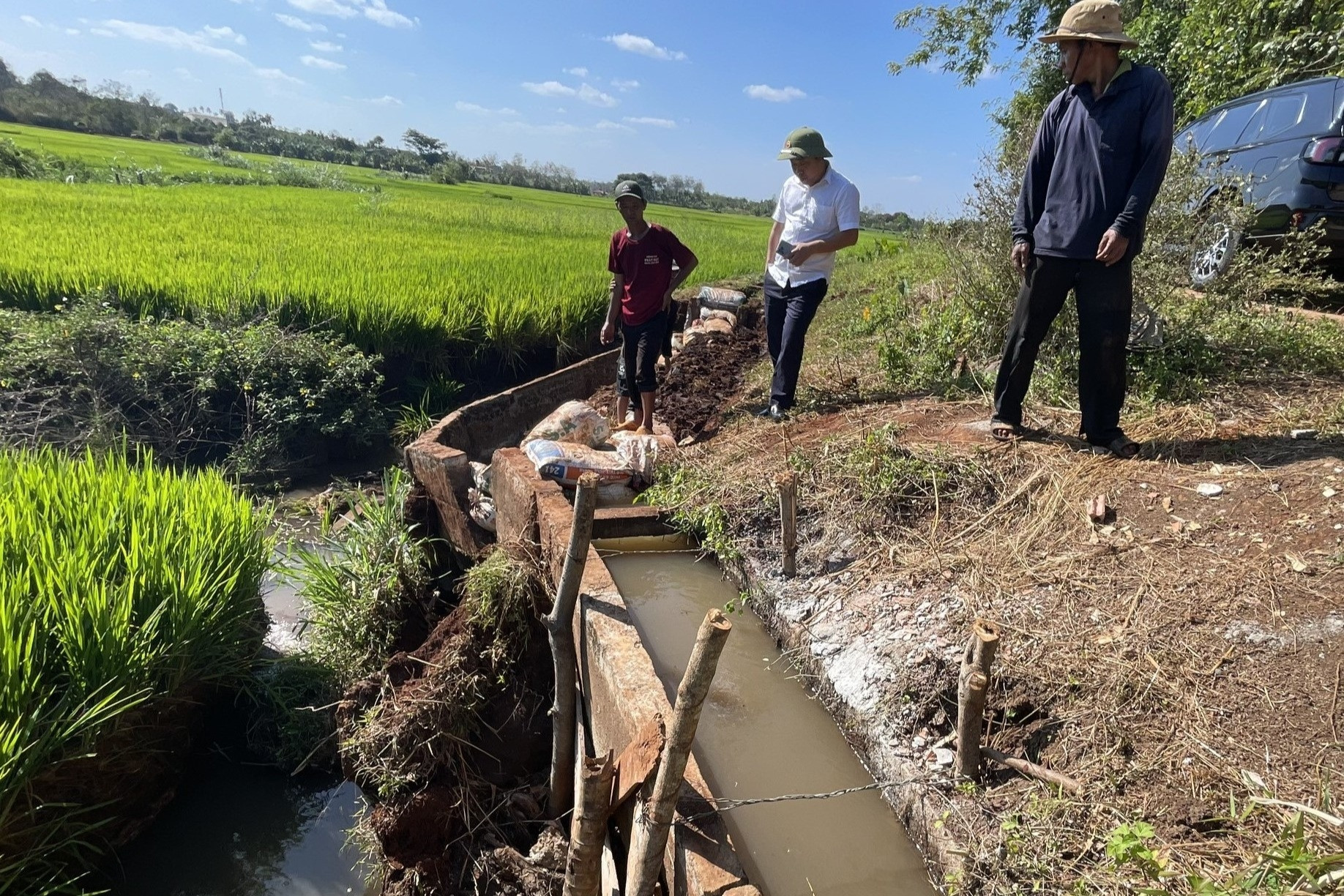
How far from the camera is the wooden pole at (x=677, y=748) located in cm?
145

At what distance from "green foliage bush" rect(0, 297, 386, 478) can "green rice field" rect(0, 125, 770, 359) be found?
1.65ft

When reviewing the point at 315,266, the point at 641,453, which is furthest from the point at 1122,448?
the point at 315,266

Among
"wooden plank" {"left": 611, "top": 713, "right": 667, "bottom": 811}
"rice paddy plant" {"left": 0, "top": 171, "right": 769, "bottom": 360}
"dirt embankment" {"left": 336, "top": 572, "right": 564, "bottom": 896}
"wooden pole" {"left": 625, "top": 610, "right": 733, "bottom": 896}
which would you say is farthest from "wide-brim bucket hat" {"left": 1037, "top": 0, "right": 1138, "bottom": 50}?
"rice paddy plant" {"left": 0, "top": 171, "right": 769, "bottom": 360}

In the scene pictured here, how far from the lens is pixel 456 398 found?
21.1ft

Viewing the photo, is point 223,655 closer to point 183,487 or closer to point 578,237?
point 183,487

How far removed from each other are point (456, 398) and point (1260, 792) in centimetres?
586

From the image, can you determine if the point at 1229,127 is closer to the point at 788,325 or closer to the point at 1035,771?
the point at 788,325

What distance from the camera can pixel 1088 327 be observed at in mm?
3141

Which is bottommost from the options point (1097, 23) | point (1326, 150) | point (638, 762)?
point (638, 762)

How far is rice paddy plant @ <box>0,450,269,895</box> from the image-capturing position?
6.97ft

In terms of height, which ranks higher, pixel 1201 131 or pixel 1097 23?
pixel 1201 131

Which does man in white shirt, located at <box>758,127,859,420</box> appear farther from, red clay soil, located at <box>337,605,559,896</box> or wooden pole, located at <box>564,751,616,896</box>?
wooden pole, located at <box>564,751,616,896</box>

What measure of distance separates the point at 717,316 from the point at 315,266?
4378mm

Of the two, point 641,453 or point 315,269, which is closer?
point 641,453
